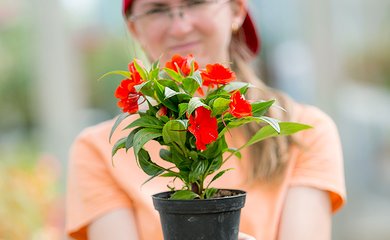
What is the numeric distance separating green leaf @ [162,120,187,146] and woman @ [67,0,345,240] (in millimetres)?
668

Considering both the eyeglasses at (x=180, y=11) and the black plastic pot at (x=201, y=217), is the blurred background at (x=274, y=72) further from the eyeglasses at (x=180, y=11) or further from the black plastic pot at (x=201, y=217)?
the black plastic pot at (x=201, y=217)

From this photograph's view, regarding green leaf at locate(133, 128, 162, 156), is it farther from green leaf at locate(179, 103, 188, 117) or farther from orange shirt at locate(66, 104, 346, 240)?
orange shirt at locate(66, 104, 346, 240)

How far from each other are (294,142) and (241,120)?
28.5 inches

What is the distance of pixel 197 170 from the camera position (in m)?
1.33

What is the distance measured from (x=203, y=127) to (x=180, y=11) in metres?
0.78

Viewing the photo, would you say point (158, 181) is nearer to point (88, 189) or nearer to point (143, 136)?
point (88, 189)

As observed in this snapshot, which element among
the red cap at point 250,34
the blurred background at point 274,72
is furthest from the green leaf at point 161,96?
the blurred background at point 274,72

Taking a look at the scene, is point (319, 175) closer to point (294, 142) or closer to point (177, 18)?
point (294, 142)

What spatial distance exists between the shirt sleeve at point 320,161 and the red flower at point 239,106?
28.2 inches

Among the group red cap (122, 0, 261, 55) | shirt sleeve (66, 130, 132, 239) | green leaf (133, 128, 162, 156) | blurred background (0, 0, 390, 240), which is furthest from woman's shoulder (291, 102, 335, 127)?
blurred background (0, 0, 390, 240)

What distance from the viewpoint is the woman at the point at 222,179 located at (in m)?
1.93

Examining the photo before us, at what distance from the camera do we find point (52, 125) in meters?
5.47

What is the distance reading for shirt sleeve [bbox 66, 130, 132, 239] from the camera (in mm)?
2004

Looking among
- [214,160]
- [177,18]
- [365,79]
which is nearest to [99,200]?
[177,18]
